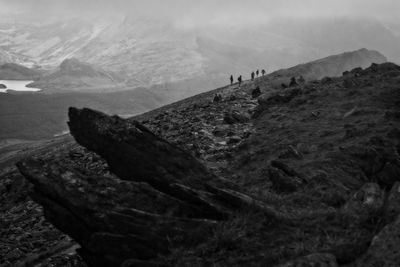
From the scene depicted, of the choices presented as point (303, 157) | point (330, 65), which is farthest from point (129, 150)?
point (330, 65)

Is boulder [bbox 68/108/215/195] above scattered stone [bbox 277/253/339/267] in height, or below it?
above

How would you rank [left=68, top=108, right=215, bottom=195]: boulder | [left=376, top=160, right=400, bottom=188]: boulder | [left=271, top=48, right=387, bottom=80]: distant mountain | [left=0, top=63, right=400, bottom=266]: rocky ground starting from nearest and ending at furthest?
[left=0, top=63, right=400, bottom=266]: rocky ground < [left=68, top=108, right=215, bottom=195]: boulder < [left=376, top=160, right=400, bottom=188]: boulder < [left=271, top=48, right=387, bottom=80]: distant mountain

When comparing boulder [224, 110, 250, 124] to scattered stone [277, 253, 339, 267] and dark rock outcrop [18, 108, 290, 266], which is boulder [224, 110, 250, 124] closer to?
dark rock outcrop [18, 108, 290, 266]

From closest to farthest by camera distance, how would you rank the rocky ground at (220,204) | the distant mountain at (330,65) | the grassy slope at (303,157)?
the rocky ground at (220,204) → the grassy slope at (303,157) → the distant mountain at (330,65)

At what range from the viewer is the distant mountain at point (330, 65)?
9542 centimetres

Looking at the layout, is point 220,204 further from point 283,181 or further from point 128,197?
point 283,181

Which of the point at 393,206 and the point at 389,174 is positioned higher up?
the point at 393,206

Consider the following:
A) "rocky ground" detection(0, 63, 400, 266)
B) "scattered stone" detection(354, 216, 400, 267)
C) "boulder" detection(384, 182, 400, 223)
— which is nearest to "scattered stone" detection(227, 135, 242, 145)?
"rocky ground" detection(0, 63, 400, 266)

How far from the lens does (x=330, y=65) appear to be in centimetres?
11988

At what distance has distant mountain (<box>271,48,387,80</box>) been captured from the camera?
95419 millimetres

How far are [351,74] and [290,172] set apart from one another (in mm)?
37822

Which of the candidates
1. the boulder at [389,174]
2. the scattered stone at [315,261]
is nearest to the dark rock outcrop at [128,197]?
the scattered stone at [315,261]

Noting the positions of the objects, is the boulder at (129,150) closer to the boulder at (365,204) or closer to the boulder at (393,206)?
the boulder at (365,204)

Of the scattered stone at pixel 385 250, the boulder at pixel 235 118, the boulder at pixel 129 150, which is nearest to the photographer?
the scattered stone at pixel 385 250
